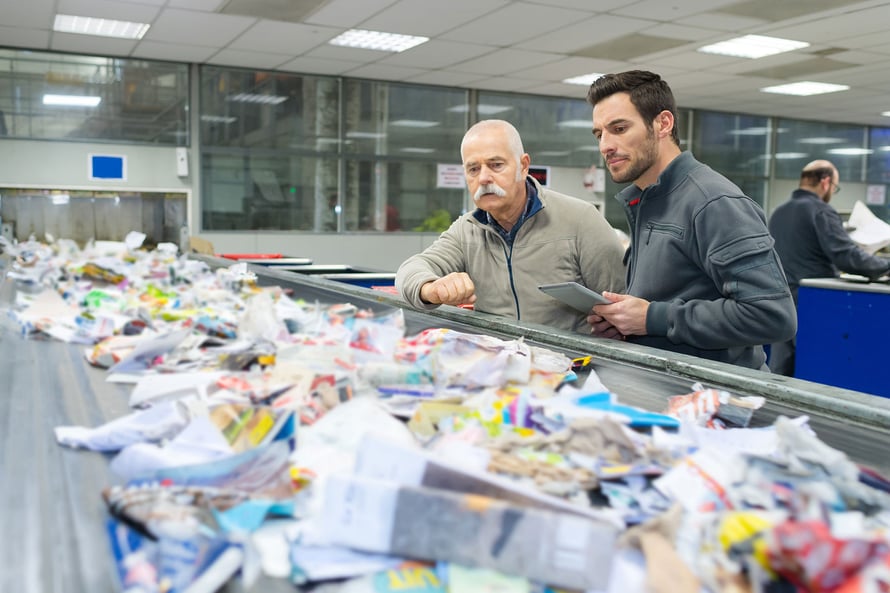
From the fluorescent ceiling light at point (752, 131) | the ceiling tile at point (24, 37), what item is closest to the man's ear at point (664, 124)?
the ceiling tile at point (24, 37)

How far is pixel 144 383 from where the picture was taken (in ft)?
3.40

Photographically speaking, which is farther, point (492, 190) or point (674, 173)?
point (492, 190)

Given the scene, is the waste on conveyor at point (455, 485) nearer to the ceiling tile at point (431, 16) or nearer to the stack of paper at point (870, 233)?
the stack of paper at point (870, 233)

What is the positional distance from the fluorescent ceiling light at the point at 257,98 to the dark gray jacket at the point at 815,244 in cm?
517

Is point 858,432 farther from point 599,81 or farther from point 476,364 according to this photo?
point 599,81

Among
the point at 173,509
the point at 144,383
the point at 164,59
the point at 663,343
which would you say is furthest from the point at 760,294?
the point at 164,59

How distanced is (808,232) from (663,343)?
3031 mm

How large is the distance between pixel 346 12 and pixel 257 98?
2570 mm

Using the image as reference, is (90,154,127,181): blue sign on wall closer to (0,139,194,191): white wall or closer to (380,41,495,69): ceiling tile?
(0,139,194,191): white wall

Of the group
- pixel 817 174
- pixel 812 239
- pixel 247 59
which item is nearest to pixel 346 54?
pixel 247 59

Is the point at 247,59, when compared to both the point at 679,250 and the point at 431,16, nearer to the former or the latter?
the point at 431,16

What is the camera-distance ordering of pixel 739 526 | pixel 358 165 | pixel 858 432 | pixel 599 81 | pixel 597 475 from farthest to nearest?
pixel 358 165 < pixel 599 81 < pixel 858 432 < pixel 597 475 < pixel 739 526

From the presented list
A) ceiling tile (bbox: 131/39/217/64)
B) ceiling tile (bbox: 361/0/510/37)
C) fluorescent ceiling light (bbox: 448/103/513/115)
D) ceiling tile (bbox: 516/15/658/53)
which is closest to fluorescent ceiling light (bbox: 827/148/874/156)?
fluorescent ceiling light (bbox: 448/103/513/115)

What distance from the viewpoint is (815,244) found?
4379 millimetres
